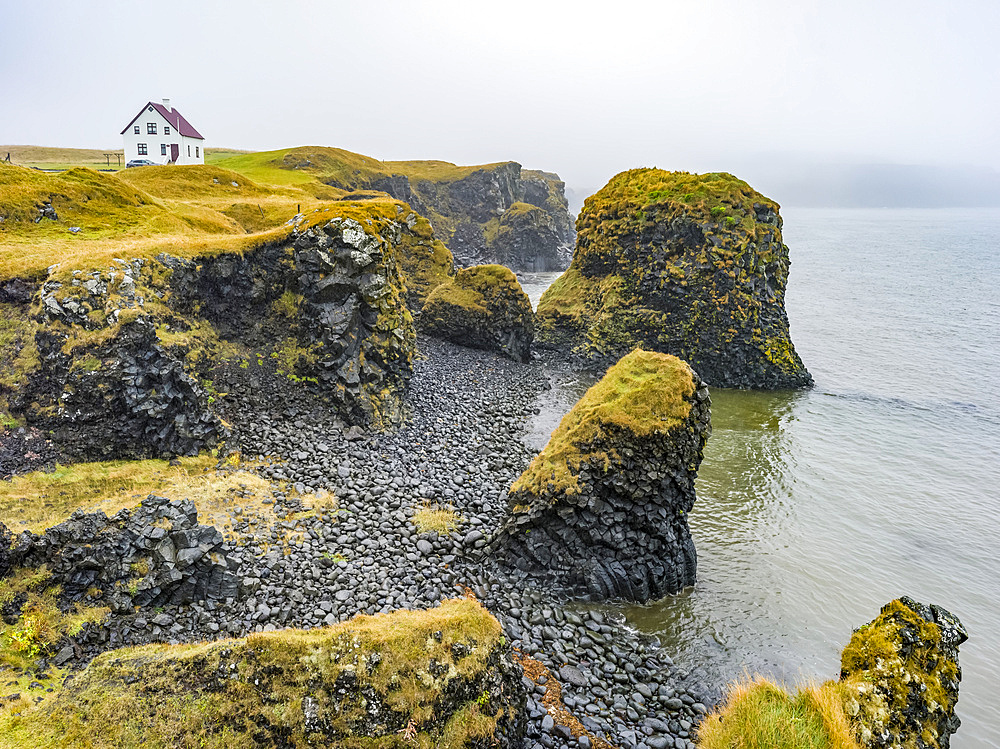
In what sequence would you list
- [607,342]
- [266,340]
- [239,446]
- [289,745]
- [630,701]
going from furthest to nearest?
[607,342] → [266,340] → [239,446] → [630,701] → [289,745]

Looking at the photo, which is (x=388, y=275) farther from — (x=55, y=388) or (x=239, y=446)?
(x=55, y=388)

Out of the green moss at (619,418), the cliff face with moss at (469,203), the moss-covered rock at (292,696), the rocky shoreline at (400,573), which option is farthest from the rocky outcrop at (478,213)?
the moss-covered rock at (292,696)

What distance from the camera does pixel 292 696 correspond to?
29.5 feet

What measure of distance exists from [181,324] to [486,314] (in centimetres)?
2235

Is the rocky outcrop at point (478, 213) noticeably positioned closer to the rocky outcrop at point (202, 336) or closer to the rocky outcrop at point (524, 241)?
the rocky outcrop at point (524, 241)

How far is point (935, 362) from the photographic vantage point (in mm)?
45938

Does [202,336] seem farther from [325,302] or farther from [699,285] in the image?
[699,285]

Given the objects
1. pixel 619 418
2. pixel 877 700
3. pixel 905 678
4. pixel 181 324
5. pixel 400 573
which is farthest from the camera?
pixel 181 324

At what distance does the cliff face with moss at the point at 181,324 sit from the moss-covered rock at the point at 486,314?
1163 cm

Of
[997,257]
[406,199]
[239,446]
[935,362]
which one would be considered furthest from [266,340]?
[997,257]

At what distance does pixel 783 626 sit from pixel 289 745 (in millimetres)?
15305

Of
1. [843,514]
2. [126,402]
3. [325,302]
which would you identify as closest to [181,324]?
[126,402]

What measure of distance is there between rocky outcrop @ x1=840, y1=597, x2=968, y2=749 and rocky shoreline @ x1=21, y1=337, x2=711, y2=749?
4.50 metres

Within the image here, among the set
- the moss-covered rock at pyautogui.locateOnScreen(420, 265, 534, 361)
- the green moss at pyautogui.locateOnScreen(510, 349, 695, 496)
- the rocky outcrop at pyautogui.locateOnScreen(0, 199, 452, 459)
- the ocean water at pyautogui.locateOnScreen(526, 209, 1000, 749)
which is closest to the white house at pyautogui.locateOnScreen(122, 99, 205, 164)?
the moss-covered rock at pyautogui.locateOnScreen(420, 265, 534, 361)
